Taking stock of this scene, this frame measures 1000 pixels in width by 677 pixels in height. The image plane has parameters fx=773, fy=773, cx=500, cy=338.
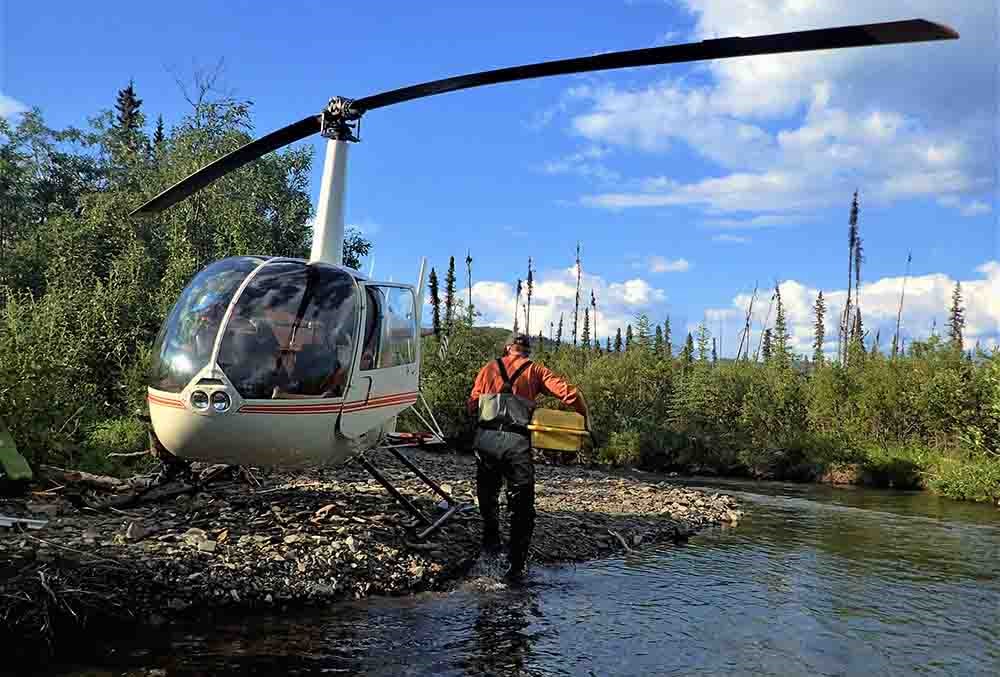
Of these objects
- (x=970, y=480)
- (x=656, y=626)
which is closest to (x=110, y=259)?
(x=656, y=626)

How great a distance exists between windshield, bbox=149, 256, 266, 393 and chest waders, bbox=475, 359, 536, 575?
2.81m

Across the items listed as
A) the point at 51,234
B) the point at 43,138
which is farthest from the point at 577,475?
the point at 43,138

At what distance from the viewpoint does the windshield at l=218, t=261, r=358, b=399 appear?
5902 millimetres

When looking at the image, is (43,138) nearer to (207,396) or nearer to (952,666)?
(207,396)

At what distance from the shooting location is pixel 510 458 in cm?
795

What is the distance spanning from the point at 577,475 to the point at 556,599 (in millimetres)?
11835

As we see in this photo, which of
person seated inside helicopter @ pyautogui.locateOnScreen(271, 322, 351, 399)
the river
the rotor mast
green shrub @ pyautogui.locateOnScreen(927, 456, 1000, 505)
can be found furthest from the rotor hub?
green shrub @ pyautogui.locateOnScreen(927, 456, 1000, 505)

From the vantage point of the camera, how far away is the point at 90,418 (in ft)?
39.5

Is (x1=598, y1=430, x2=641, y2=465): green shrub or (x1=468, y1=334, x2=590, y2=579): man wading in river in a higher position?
(x1=468, y1=334, x2=590, y2=579): man wading in river

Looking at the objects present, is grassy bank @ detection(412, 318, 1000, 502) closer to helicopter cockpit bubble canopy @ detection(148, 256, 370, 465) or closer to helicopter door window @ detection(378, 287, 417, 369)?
helicopter door window @ detection(378, 287, 417, 369)

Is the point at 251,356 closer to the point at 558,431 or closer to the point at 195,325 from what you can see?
the point at 195,325

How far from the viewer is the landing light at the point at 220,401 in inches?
227

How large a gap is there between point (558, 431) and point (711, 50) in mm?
3926

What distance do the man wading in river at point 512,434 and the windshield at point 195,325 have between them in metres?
2.79
